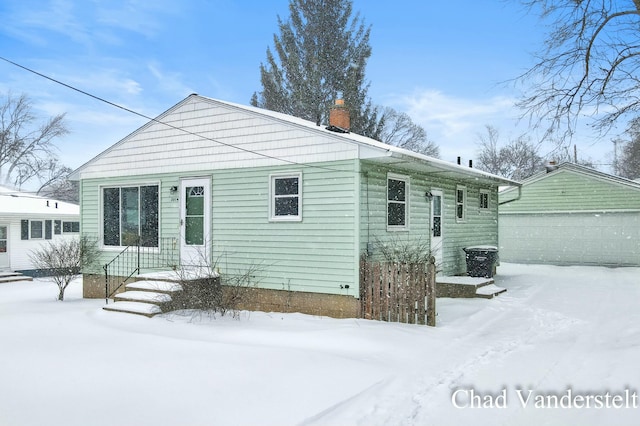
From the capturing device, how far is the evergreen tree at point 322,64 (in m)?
27.5

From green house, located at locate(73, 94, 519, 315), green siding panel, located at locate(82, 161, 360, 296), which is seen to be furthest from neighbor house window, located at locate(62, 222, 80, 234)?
green siding panel, located at locate(82, 161, 360, 296)

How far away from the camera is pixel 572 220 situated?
805 inches

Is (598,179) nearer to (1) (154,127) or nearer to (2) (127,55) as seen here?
(1) (154,127)

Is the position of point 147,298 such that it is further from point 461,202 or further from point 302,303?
point 461,202

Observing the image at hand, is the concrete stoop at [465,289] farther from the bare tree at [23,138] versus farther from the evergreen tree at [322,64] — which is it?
the bare tree at [23,138]

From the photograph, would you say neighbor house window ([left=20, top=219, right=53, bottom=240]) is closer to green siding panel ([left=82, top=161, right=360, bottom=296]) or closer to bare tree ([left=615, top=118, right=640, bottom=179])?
green siding panel ([left=82, top=161, right=360, bottom=296])

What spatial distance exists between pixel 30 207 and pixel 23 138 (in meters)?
17.7

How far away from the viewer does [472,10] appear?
1345 centimetres

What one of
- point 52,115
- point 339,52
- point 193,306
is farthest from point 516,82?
point 52,115

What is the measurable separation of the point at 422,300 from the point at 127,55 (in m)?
24.5

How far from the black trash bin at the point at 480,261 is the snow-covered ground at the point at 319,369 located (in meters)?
3.98

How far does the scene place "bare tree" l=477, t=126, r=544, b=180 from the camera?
4238 centimetres

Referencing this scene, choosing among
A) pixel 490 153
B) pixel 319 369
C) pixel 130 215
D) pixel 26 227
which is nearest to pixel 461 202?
pixel 130 215

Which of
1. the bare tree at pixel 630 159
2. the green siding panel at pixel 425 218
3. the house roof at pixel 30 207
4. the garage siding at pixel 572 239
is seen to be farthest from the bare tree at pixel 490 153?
the house roof at pixel 30 207
